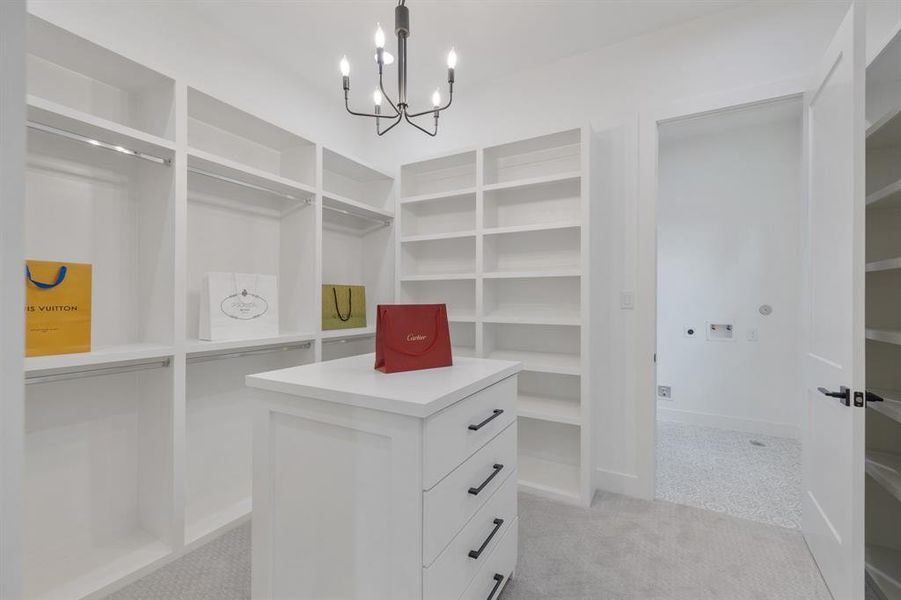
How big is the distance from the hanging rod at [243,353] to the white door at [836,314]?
254 centimetres

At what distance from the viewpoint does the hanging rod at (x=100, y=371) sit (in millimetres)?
1459

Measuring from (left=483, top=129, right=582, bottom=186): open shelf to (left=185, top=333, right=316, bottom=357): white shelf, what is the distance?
60.9 inches

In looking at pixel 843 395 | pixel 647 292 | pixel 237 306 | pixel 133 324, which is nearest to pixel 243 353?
pixel 237 306

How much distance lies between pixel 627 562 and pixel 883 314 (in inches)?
65.9

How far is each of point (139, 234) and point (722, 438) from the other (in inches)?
175

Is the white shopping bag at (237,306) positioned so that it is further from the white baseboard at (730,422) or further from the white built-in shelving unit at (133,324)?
the white baseboard at (730,422)

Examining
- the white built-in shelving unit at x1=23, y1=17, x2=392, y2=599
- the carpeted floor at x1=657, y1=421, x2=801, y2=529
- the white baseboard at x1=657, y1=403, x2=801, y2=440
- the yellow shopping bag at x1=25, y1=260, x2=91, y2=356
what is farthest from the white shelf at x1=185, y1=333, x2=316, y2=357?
the white baseboard at x1=657, y1=403, x2=801, y2=440

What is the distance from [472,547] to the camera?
127cm

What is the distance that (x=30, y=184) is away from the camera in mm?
1586

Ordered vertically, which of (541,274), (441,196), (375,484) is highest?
(441,196)

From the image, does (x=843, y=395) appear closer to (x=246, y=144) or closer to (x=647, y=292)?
(x=647, y=292)

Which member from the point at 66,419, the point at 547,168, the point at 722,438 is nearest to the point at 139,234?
the point at 66,419

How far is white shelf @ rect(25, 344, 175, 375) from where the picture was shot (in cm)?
140

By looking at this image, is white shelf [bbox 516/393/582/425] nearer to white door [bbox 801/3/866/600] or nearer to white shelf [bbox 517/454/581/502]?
white shelf [bbox 517/454/581/502]
